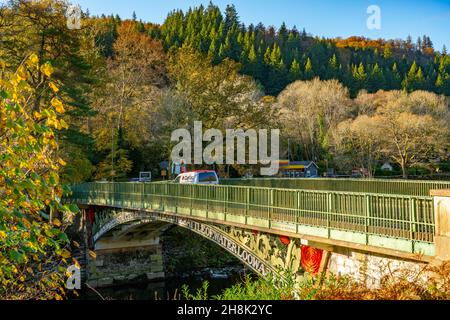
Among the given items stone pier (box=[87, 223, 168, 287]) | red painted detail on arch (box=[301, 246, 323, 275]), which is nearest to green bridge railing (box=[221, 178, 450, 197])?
red painted detail on arch (box=[301, 246, 323, 275])

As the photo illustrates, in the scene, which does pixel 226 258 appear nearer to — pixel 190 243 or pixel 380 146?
pixel 190 243

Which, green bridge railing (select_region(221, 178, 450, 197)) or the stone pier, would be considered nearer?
green bridge railing (select_region(221, 178, 450, 197))

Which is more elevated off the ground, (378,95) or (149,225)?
(378,95)

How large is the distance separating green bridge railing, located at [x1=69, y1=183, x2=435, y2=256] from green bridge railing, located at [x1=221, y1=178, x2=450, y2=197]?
6132 mm

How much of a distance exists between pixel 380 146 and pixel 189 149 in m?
26.5

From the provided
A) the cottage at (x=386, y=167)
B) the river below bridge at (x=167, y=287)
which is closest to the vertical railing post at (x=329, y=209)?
the river below bridge at (x=167, y=287)

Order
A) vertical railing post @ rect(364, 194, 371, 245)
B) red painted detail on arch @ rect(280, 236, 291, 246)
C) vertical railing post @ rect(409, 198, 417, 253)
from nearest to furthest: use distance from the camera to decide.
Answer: vertical railing post @ rect(409, 198, 417, 253) < vertical railing post @ rect(364, 194, 371, 245) < red painted detail on arch @ rect(280, 236, 291, 246)

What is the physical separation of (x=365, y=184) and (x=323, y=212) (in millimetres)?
10643

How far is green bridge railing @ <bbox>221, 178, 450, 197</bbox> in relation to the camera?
1883 cm

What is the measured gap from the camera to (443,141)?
52.5 metres

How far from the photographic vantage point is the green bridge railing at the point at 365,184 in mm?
18828

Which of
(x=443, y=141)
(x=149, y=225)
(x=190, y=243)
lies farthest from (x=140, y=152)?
(x=443, y=141)

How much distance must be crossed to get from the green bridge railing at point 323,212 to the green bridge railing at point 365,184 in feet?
20.1

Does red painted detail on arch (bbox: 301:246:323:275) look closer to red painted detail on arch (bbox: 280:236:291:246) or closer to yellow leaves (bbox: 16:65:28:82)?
red painted detail on arch (bbox: 280:236:291:246)
